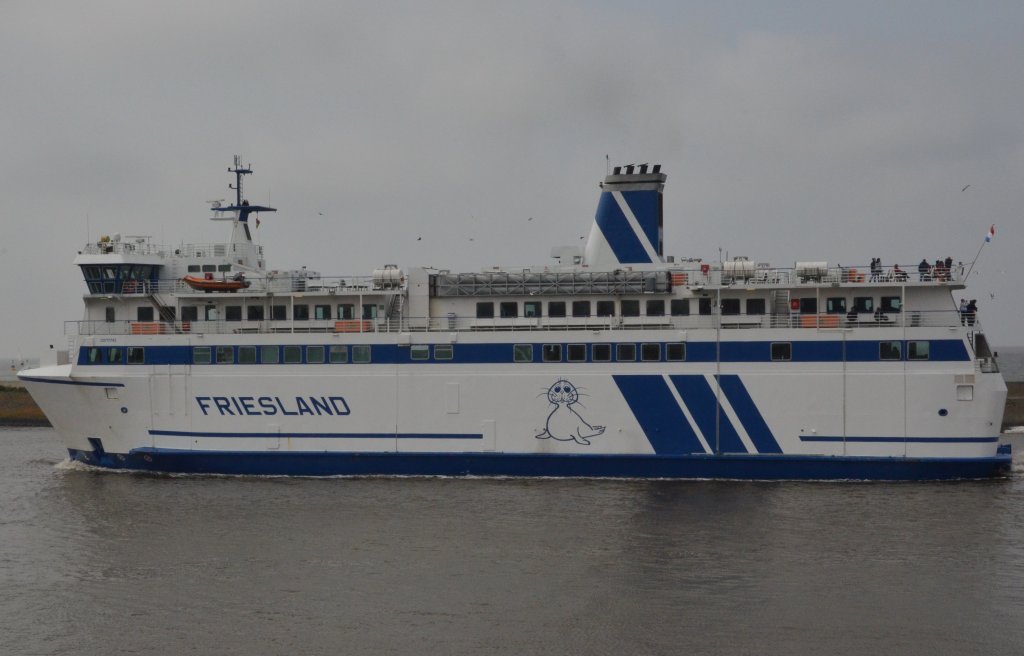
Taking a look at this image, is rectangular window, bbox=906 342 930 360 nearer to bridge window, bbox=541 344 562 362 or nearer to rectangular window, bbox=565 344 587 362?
rectangular window, bbox=565 344 587 362

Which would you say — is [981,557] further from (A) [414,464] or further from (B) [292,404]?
(B) [292,404]

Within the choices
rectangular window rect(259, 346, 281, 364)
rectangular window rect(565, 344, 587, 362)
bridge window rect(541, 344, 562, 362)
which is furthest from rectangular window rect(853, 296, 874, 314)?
rectangular window rect(259, 346, 281, 364)

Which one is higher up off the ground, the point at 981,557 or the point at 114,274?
the point at 114,274

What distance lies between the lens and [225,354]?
30.0 meters

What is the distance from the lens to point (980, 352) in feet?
90.3

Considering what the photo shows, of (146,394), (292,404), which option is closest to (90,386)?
(146,394)

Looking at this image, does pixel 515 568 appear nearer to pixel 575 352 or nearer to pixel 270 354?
pixel 575 352

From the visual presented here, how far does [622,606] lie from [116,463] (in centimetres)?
1782

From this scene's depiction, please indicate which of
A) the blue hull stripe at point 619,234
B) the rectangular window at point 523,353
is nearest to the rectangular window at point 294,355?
the rectangular window at point 523,353

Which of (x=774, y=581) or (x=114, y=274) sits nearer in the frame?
(x=774, y=581)

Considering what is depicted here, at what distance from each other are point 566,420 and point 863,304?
331 inches

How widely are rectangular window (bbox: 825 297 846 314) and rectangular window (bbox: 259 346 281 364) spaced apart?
1478cm

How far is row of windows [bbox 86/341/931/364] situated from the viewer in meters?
27.8

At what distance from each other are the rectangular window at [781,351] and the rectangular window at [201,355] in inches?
597
